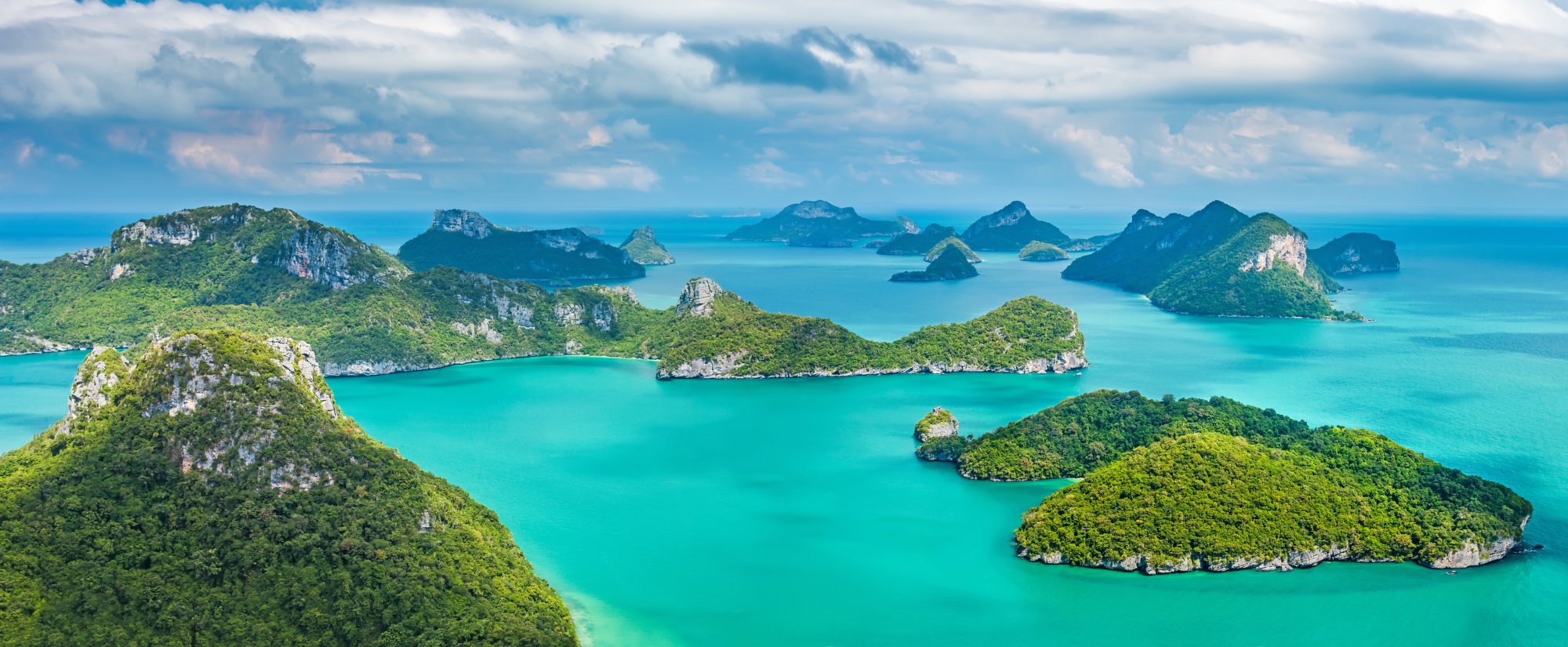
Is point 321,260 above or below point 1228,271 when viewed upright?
below

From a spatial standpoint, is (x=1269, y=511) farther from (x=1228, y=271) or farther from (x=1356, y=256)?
(x=1356, y=256)

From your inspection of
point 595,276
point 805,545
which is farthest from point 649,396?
point 595,276

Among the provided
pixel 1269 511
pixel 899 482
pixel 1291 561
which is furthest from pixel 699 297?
pixel 1291 561

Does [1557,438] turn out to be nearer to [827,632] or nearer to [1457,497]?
[1457,497]

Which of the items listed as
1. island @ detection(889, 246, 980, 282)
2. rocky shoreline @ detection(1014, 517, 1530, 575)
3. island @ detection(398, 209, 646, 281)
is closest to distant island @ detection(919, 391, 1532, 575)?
rocky shoreline @ detection(1014, 517, 1530, 575)

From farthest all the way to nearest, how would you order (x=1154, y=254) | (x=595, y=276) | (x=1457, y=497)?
(x=595, y=276)
(x=1154, y=254)
(x=1457, y=497)
